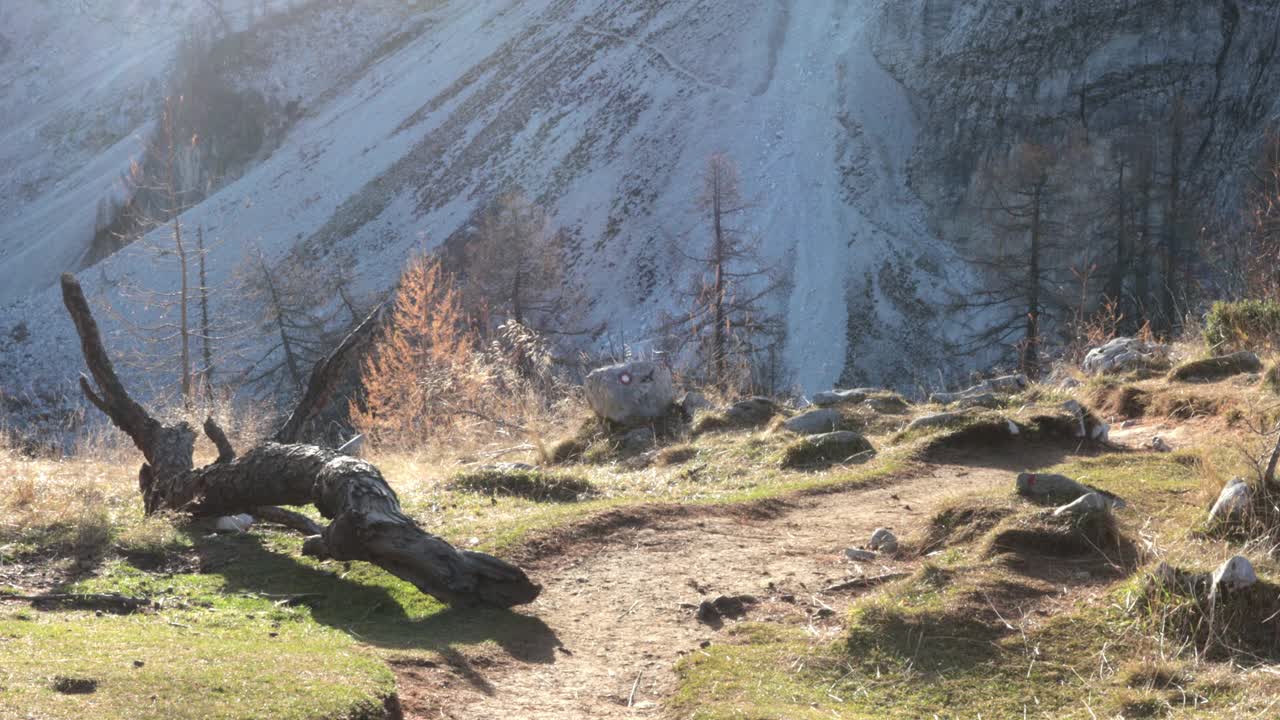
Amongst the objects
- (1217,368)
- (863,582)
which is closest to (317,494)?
(863,582)

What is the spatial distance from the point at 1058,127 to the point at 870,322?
38.9ft

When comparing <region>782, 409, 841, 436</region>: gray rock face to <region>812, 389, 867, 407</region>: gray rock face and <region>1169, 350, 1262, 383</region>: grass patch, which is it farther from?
<region>1169, 350, 1262, 383</region>: grass patch

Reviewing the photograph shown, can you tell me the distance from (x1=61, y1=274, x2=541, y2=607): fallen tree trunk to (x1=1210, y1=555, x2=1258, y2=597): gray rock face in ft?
8.86

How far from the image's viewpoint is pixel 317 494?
5.37m

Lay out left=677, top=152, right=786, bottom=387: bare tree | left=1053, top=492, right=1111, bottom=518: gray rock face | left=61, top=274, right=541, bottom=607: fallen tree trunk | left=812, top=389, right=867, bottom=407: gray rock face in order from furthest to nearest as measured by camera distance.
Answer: left=677, top=152, right=786, bottom=387: bare tree < left=812, top=389, right=867, bottom=407: gray rock face < left=1053, top=492, right=1111, bottom=518: gray rock face < left=61, top=274, right=541, bottom=607: fallen tree trunk

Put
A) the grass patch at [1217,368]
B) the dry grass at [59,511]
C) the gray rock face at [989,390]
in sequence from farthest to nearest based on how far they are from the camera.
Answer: the gray rock face at [989,390]
the grass patch at [1217,368]
the dry grass at [59,511]

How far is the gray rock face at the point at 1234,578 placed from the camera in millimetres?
3658

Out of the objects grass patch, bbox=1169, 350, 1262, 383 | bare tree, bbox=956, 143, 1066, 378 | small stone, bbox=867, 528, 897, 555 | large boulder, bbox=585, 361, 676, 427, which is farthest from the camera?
bare tree, bbox=956, 143, 1066, 378

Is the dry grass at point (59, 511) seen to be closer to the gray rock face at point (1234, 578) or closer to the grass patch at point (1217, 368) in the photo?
the gray rock face at point (1234, 578)

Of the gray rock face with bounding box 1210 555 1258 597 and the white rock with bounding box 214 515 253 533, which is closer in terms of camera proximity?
the gray rock face with bounding box 1210 555 1258 597

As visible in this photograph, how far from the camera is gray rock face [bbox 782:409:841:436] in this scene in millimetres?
9492

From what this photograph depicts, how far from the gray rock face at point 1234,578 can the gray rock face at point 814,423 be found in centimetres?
569

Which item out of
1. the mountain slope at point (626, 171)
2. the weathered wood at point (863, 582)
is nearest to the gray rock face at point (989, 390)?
the weathered wood at point (863, 582)

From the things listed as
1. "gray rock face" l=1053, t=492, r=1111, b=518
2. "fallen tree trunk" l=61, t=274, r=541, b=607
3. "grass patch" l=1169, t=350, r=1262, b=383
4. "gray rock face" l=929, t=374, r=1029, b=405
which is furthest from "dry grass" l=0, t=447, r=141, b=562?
"grass patch" l=1169, t=350, r=1262, b=383
